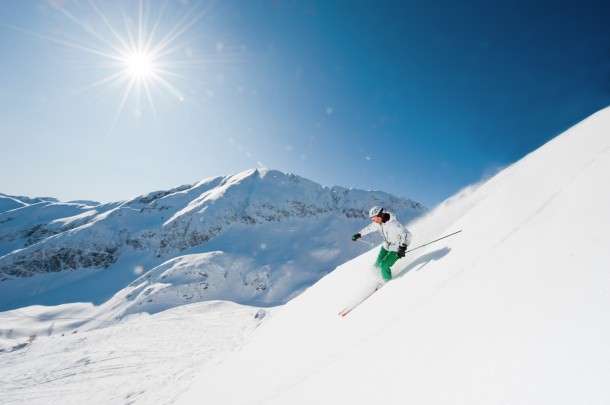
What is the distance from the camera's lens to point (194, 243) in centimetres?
8462

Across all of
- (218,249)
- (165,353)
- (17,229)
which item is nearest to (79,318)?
(218,249)

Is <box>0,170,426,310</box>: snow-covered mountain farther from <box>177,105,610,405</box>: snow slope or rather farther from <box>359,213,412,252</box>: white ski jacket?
<box>177,105,610,405</box>: snow slope

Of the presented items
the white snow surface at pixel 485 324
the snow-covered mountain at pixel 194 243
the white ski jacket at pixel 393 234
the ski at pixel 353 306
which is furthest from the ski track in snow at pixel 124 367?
the snow-covered mountain at pixel 194 243

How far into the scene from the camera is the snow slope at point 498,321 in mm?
1379

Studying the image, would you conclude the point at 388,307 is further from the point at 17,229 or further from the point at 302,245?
the point at 17,229

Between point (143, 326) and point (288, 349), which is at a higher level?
point (143, 326)

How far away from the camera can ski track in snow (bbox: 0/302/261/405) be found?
8.94 metres

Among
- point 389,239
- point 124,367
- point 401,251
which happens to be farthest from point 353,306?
point 124,367

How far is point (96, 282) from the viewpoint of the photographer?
6894cm

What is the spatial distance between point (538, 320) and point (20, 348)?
3197 centimetres

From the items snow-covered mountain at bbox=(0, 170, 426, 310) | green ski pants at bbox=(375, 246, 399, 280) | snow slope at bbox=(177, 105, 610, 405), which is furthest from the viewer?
snow-covered mountain at bbox=(0, 170, 426, 310)

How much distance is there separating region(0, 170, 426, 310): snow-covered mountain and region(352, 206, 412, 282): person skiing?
5303 centimetres

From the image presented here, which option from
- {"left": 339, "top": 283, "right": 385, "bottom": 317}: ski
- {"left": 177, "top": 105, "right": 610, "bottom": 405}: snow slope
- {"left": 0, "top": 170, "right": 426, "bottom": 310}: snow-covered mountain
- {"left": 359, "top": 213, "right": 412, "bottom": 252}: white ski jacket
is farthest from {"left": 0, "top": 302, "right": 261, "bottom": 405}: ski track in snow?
{"left": 0, "top": 170, "right": 426, "bottom": 310}: snow-covered mountain

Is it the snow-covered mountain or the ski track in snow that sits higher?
the snow-covered mountain
